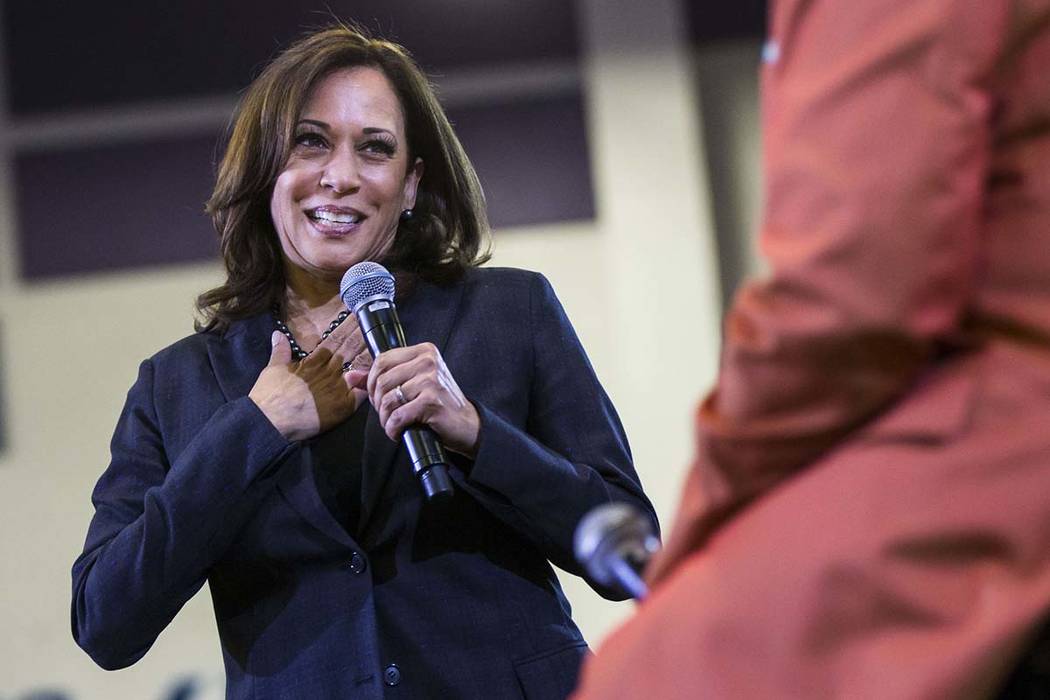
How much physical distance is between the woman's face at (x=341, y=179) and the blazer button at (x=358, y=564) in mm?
404

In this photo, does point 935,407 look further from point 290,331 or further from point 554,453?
point 290,331

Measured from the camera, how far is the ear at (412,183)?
2.01 metres

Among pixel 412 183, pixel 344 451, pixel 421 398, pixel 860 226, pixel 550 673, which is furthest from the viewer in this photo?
pixel 412 183

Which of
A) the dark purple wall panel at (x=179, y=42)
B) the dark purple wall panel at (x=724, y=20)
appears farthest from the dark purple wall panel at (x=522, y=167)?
the dark purple wall panel at (x=724, y=20)

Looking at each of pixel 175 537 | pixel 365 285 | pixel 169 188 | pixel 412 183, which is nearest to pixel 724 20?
pixel 169 188

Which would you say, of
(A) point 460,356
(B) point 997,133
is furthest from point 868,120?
(A) point 460,356

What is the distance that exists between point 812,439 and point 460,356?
98 centimetres

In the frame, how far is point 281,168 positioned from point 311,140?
0.18 feet

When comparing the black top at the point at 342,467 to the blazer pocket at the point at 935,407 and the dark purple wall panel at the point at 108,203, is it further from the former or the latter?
the dark purple wall panel at the point at 108,203

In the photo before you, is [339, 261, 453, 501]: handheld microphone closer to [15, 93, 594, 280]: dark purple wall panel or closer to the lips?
the lips

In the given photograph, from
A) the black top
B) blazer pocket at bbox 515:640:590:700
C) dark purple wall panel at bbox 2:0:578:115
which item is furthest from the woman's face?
dark purple wall panel at bbox 2:0:578:115

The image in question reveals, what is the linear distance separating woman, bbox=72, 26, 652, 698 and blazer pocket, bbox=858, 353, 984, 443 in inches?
30.3

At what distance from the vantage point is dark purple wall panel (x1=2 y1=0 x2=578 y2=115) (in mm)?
4027

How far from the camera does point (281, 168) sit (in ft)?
6.34
